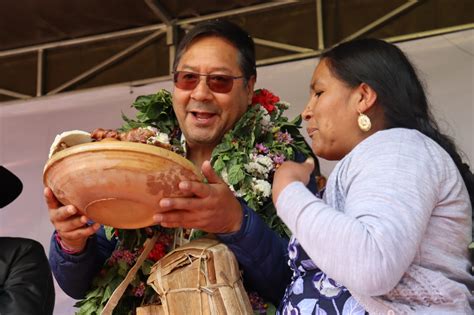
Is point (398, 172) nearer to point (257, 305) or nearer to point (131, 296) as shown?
point (257, 305)

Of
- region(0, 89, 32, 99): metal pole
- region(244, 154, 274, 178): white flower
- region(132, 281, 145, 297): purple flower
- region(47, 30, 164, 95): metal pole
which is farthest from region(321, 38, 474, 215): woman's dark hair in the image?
region(0, 89, 32, 99): metal pole

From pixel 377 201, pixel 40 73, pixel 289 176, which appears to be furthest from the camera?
pixel 40 73

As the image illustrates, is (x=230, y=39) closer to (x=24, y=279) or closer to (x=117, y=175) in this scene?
(x=117, y=175)

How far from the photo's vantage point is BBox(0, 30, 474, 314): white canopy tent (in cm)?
313

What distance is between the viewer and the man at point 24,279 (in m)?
2.03

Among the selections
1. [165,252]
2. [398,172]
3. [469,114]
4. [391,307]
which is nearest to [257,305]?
[165,252]

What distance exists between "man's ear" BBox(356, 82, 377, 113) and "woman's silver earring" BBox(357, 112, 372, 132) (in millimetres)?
15

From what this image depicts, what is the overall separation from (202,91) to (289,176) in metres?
0.66

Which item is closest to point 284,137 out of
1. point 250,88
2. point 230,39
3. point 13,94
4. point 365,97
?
point 250,88

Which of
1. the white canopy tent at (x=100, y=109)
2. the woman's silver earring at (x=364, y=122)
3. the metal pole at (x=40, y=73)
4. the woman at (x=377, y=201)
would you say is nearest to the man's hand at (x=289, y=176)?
the woman at (x=377, y=201)

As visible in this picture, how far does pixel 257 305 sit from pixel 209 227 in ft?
Answer: 0.95

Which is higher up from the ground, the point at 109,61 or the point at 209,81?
the point at 209,81

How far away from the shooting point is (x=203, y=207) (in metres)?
1.30

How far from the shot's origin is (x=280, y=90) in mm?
3490
